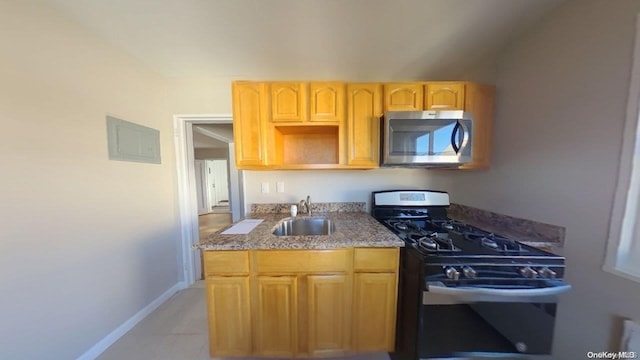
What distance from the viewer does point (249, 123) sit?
1.87m

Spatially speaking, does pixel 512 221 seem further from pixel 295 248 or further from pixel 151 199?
pixel 151 199

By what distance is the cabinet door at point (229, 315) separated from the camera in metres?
1.41

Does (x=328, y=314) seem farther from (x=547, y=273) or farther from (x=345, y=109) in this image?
(x=345, y=109)

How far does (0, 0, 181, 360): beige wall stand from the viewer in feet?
3.91

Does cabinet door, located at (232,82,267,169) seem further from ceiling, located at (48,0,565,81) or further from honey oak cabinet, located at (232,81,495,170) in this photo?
ceiling, located at (48,0,565,81)

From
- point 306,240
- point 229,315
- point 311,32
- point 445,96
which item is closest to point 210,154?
point 311,32

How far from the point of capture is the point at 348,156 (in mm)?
1920

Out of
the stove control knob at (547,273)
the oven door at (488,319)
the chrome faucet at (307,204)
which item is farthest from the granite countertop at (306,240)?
the stove control knob at (547,273)

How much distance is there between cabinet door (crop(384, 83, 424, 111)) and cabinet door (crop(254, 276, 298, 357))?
166 cm

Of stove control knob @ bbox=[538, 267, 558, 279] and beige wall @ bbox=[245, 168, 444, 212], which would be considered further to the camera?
beige wall @ bbox=[245, 168, 444, 212]


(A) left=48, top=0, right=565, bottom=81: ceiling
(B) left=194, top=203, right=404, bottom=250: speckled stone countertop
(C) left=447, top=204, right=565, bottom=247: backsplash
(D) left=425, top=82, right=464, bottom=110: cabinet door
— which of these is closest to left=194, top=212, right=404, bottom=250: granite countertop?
(B) left=194, top=203, right=404, bottom=250: speckled stone countertop

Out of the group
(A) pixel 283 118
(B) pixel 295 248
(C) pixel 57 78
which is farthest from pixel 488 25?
(C) pixel 57 78

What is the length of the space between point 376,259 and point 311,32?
5.78 feet

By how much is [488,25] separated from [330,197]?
1.97 m
